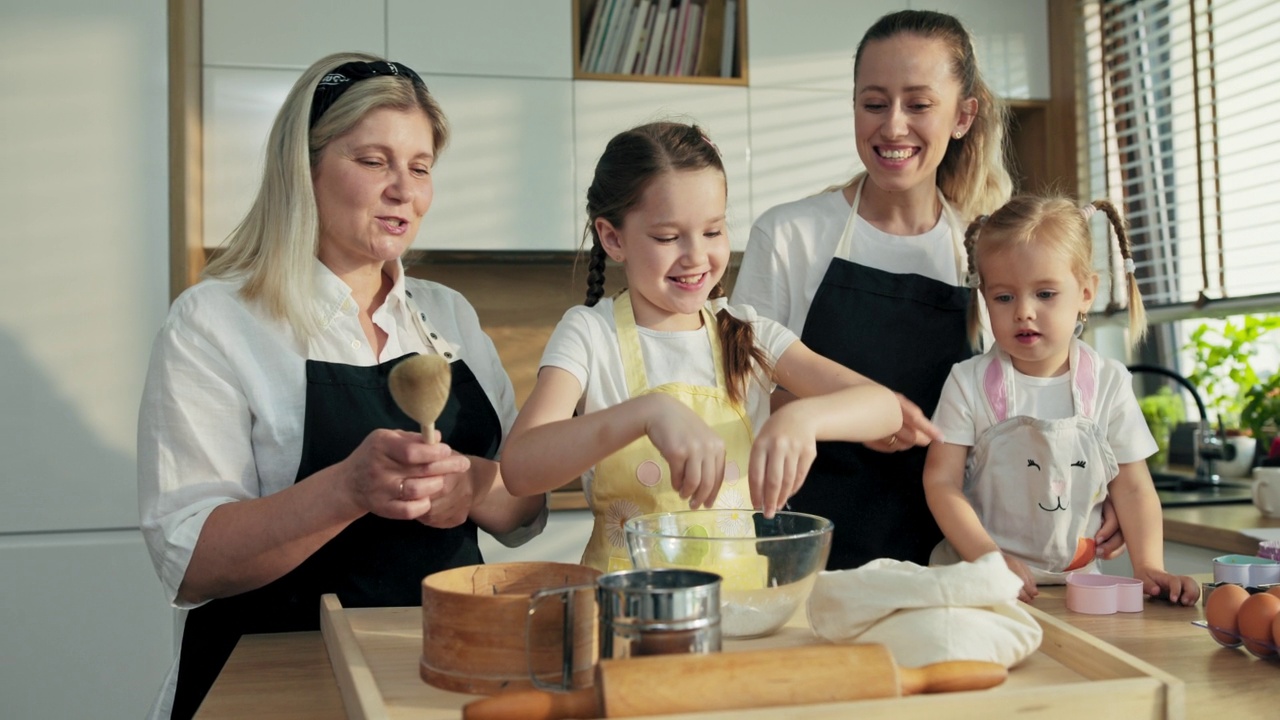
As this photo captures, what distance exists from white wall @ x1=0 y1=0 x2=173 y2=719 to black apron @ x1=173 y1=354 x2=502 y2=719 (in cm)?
115

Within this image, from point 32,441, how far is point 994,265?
74.2 inches

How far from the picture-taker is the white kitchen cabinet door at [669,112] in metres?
2.79

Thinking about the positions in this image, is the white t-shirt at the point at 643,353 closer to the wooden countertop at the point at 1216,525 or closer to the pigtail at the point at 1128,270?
the pigtail at the point at 1128,270

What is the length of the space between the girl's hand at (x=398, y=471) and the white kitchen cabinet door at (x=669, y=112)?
1.73 meters

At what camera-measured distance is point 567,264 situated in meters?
3.08

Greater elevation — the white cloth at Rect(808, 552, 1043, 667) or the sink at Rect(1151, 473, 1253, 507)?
the white cloth at Rect(808, 552, 1043, 667)

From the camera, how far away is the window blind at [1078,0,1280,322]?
8.32ft

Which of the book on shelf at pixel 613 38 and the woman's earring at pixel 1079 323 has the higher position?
the book on shelf at pixel 613 38

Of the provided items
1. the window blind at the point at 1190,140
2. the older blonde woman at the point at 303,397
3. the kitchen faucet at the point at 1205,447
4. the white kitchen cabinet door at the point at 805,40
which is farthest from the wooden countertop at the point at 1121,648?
the white kitchen cabinet door at the point at 805,40

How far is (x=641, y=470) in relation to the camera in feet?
4.15

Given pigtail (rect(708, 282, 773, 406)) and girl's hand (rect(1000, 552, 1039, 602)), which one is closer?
girl's hand (rect(1000, 552, 1039, 602))

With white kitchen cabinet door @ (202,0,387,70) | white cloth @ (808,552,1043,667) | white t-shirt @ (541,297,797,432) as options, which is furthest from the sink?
white kitchen cabinet door @ (202,0,387,70)

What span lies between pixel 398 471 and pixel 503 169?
71.7 inches

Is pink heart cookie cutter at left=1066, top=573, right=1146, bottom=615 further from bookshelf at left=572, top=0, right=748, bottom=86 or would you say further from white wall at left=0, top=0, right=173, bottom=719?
bookshelf at left=572, top=0, right=748, bottom=86
